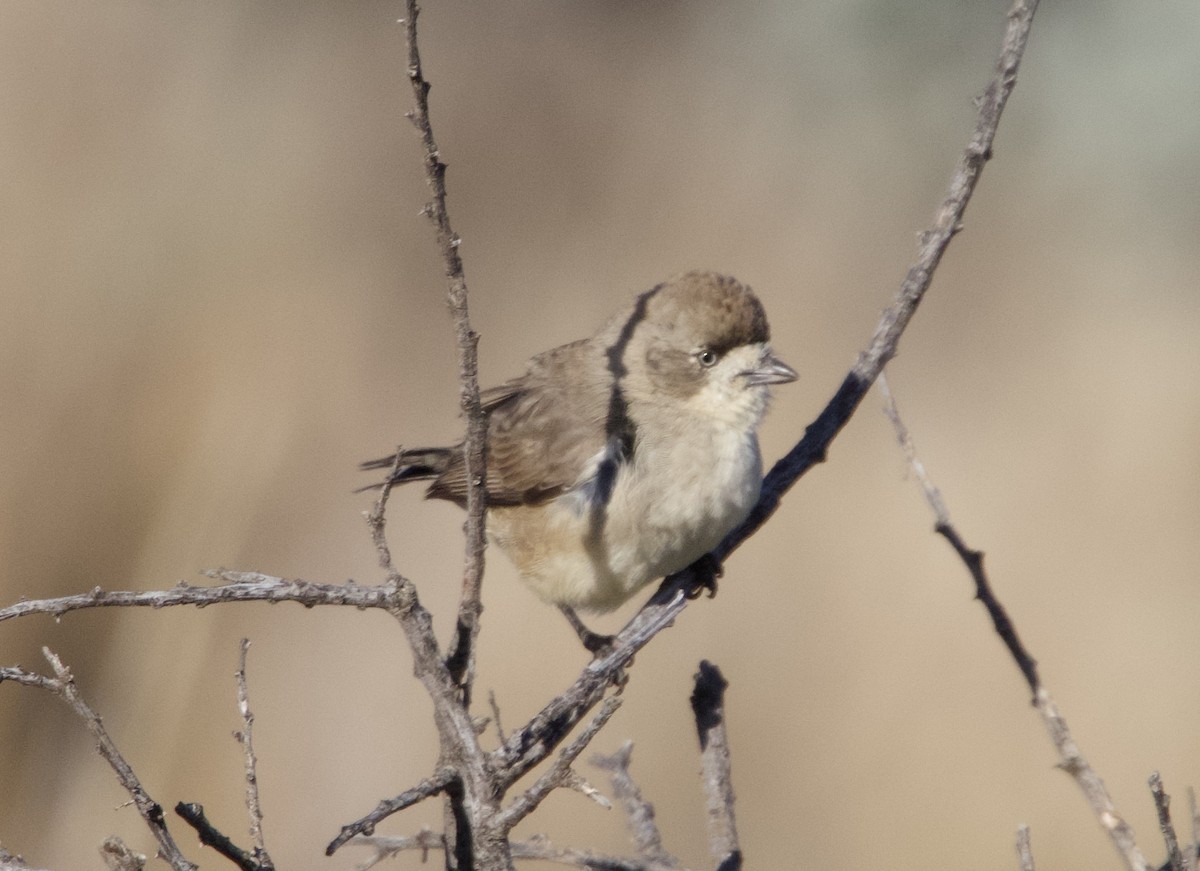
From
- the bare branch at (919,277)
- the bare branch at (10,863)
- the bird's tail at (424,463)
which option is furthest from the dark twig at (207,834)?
the bird's tail at (424,463)

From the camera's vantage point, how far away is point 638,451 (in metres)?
4.16

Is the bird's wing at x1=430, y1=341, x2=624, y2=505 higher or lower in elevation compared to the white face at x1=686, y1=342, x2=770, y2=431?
higher

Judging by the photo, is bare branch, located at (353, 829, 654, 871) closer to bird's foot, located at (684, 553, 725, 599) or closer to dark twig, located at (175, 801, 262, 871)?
dark twig, located at (175, 801, 262, 871)

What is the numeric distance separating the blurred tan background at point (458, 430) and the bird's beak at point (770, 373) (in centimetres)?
254

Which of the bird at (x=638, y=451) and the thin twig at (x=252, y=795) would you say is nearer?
the thin twig at (x=252, y=795)

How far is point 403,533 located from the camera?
6520 millimetres

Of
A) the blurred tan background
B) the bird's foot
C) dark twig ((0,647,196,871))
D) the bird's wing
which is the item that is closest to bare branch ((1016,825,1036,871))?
dark twig ((0,647,196,871))

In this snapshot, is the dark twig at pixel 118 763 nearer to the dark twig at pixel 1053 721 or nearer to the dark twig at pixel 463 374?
the dark twig at pixel 463 374

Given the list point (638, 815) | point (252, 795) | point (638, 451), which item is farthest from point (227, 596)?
point (638, 451)

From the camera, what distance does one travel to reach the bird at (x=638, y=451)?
3.93m

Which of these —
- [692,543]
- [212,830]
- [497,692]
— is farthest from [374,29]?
[212,830]

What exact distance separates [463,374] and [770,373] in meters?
2.04

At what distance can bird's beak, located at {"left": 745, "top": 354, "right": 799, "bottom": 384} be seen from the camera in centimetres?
412

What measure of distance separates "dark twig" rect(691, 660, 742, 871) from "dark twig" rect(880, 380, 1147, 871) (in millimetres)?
639
